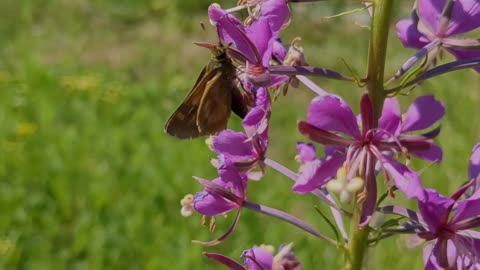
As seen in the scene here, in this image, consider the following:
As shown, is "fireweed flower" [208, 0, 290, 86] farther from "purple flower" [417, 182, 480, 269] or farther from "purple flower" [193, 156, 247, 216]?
"purple flower" [417, 182, 480, 269]

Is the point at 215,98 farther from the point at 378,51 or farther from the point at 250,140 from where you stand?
the point at 378,51

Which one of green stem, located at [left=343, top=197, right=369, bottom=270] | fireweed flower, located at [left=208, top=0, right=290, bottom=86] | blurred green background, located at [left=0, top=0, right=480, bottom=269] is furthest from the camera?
blurred green background, located at [left=0, top=0, right=480, bottom=269]

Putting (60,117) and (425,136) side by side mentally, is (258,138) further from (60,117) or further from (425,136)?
(60,117)

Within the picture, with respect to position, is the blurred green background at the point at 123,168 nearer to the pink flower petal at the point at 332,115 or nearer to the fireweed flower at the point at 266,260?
the fireweed flower at the point at 266,260

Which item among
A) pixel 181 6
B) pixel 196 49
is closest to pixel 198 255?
pixel 196 49

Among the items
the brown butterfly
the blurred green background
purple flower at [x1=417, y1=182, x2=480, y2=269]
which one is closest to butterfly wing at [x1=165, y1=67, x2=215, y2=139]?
the brown butterfly

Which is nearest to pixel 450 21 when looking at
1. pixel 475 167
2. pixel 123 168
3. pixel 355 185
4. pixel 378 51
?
pixel 378 51

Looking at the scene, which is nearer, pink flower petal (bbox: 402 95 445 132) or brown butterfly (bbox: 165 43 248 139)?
pink flower petal (bbox: 402 95 445 132)

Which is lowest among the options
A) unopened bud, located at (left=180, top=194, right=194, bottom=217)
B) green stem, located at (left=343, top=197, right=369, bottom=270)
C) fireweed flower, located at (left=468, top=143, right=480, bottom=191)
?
unopened bud, located at (left=180, top=194, right=194, bottom=217)
